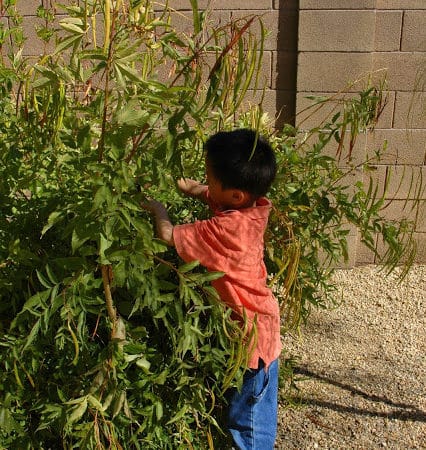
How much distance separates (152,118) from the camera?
1582mm

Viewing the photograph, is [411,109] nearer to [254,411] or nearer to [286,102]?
[286,102]

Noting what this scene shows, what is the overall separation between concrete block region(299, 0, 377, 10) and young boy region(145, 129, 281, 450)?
2109 mm

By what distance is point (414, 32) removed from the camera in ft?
12.6

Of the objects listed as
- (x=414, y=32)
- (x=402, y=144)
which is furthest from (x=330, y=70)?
(x=402, y=144)

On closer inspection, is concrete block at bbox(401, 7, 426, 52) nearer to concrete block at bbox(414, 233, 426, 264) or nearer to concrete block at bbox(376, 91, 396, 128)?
concrete block at bbox(376, 91, 396, 128)

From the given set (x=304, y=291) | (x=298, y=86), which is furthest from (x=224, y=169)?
(x=298, y=86)

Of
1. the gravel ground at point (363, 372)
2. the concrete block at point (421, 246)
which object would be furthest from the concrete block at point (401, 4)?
the gravel ground at point (363, 372)

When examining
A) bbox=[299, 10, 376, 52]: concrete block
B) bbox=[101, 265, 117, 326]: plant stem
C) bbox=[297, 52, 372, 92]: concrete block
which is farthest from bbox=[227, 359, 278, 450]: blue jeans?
bbox=[299, 10, 376, 52]: concrete block

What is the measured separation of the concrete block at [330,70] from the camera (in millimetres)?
3822

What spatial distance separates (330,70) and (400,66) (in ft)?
1.50

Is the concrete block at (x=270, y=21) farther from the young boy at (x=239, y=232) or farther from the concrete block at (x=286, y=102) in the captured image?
the young boy at (x=239, y=232)

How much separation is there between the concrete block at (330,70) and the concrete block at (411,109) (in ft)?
1.04

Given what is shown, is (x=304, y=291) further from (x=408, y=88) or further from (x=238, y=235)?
(x=408, y=88)

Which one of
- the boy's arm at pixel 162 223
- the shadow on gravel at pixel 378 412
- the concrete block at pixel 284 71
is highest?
the concrete block at pixel 284 71
